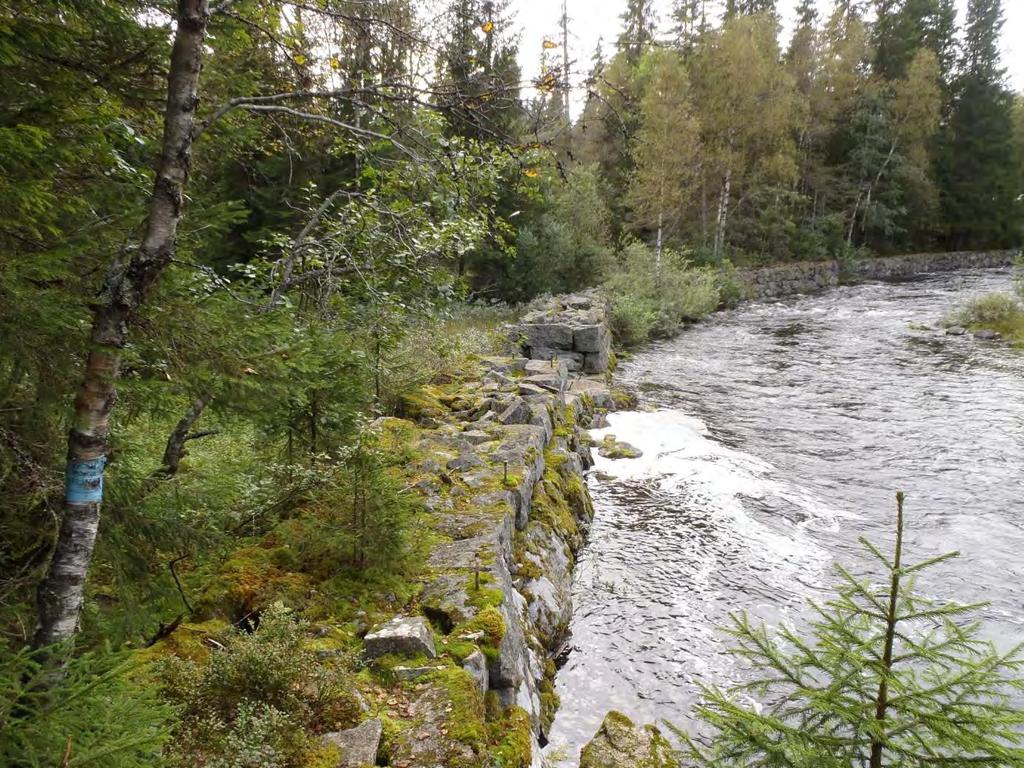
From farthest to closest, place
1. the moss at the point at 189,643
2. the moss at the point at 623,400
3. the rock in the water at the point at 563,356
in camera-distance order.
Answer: the rock in the water at the point at 563,356
the moss at the point at 623,400
the moss at the point at 189,643

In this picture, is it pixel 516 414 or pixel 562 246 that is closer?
pixel 516 414

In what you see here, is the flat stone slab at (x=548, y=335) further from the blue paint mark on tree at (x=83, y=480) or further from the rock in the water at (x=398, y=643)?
the blue paint mark on tree at (x=83, y=480)

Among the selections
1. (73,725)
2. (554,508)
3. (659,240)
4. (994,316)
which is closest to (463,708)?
(73,725)

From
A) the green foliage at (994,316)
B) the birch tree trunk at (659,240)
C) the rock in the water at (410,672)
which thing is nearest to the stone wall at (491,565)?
the rock in the water at (410,672)

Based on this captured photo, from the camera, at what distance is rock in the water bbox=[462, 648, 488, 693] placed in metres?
4.36

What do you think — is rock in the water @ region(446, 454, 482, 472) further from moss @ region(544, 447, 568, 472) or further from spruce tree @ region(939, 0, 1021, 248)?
spruce tree @ region(939, 0, 1021, 248)

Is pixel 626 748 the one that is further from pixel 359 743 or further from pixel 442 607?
pixel 359 743

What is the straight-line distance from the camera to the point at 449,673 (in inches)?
166

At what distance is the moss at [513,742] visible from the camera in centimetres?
407

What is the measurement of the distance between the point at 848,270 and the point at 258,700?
44.0 metres

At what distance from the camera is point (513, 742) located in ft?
13.9

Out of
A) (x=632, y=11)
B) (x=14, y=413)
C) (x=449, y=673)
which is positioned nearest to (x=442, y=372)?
(x=449, y=673)

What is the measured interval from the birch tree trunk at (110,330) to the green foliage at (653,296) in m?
20.5

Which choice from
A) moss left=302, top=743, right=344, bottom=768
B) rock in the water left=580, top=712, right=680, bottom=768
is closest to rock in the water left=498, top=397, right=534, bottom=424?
rock in the water left=580, top=712, right=680, bottom=768
